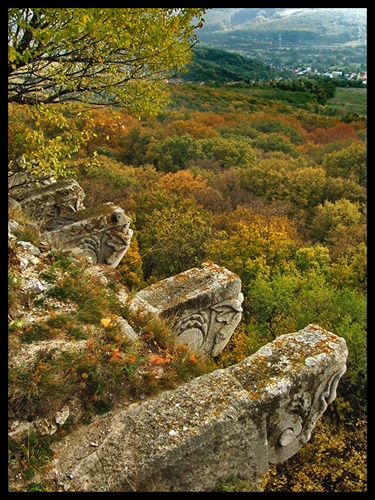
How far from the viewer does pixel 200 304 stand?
7379 millimetres

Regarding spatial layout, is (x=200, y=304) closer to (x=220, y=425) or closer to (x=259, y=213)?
(x=220, y=425)

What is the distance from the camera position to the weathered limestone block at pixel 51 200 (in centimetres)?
1110

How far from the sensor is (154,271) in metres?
17.9

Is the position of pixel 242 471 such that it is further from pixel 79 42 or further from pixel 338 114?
pixel 338 114

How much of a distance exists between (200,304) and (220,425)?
3.22m

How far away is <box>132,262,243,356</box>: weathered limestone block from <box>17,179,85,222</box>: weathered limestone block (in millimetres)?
5050

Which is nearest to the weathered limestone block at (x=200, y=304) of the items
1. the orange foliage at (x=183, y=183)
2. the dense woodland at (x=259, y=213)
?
the dense woodland at (x=259, y=213)

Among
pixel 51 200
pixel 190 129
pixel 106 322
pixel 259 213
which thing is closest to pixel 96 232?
pixel 51 200

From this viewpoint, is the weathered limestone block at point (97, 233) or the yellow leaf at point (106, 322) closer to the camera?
the yellow leaf at point (106, 322)

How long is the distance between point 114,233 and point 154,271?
8334 millimetres

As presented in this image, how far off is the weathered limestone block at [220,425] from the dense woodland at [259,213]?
0.44m

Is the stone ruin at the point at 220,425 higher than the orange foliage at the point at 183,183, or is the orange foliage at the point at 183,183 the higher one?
the stone ruin at the point at 220,425

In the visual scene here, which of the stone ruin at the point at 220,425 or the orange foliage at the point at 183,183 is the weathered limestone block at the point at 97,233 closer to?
the stone ruin at the point at 220,425
